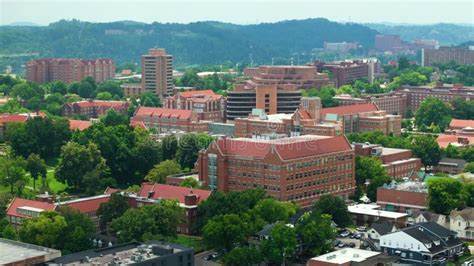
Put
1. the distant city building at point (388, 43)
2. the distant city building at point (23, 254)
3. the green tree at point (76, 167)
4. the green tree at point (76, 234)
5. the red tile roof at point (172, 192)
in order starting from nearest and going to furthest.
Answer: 1. the distant city building at point (23, 254)
2. the green tree at point (76, 234)
3. the red tile roof at point (172, 192)
4. the green tree at point (76, 167)
5. the distant city building at point (388, 43)

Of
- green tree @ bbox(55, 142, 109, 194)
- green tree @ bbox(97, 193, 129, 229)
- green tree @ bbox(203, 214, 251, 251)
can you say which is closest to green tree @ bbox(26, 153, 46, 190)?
green tree @ bbox(55, 142, 109, 194)

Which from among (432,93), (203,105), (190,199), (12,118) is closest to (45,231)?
(190,199)

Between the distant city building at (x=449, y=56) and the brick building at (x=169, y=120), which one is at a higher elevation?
the distant city building at (x=449, y=56)

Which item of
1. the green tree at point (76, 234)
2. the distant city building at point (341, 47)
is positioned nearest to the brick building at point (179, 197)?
the green tree at point (76, 234)

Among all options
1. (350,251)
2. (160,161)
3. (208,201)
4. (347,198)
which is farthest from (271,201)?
(160,161)

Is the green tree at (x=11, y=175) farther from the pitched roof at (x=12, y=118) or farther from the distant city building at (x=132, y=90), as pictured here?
the distant city building at (x=132, y=90)

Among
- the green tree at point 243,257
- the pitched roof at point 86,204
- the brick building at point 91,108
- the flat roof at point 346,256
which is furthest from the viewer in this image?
the brick building at point 91,108
